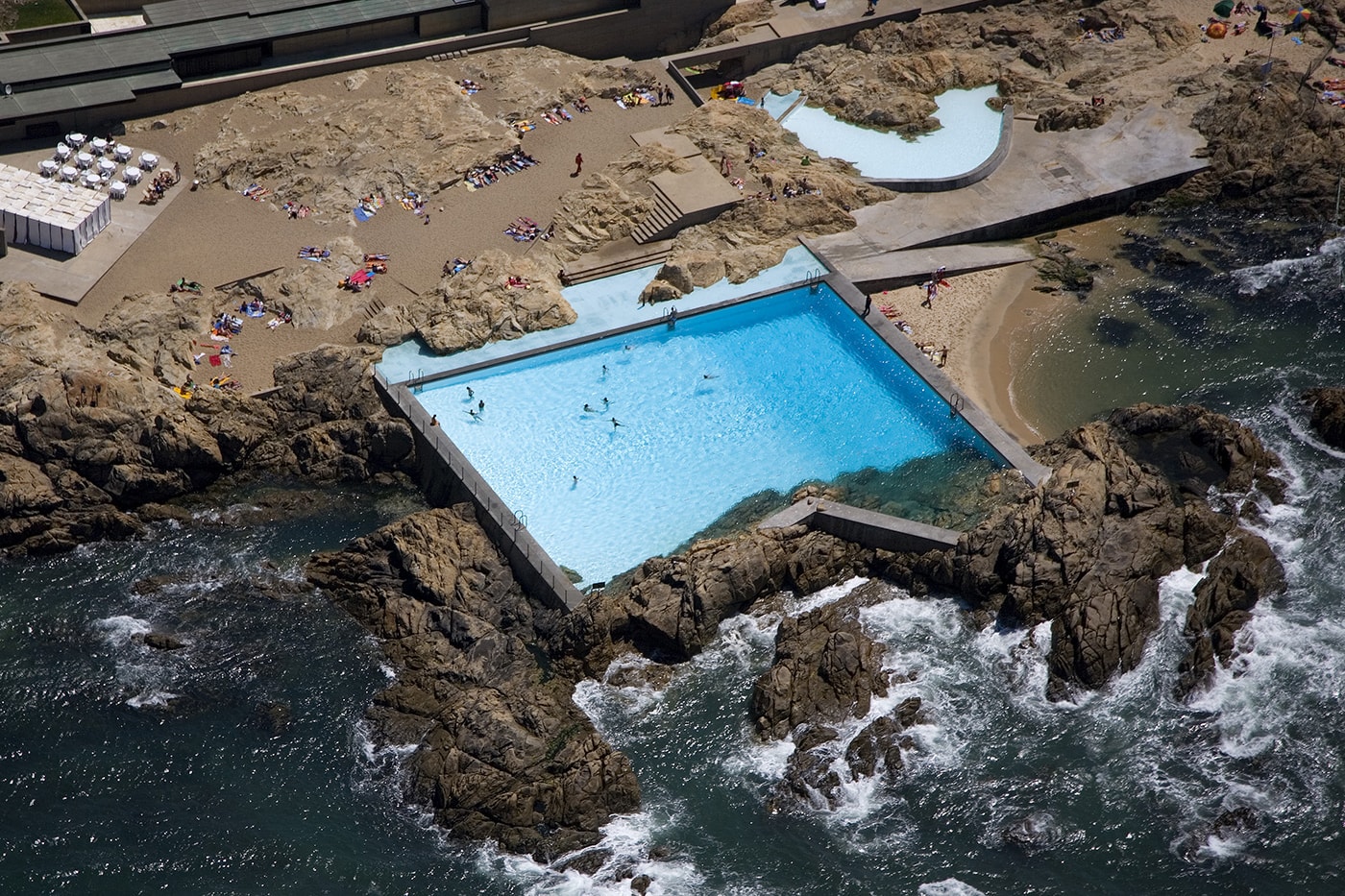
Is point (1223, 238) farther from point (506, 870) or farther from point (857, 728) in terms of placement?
point (506, 870)

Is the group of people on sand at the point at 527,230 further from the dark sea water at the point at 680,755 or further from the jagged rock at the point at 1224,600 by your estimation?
the jagged rock at the point at 1224,600

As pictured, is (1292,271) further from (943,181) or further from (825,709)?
(825,709)

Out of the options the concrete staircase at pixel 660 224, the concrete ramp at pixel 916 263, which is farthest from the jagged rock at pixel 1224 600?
the concrete staircase at pixel 660 224

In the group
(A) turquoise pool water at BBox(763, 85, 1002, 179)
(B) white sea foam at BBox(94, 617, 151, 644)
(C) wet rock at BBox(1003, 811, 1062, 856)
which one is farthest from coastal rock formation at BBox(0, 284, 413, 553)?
(C) wet rock at BBox(1003, 811, 1062, 856)

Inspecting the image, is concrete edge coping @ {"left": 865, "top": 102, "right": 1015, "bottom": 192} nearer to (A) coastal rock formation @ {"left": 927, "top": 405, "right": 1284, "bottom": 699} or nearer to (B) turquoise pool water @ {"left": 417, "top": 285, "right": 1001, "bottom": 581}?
(B) turquoise pool water @ {"left": 417, "top": 285, "right": 1001, "bottom": 581}

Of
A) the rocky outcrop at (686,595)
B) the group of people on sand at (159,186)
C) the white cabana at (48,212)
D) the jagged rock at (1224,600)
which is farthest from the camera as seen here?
the group of people on sand at (159,186)
